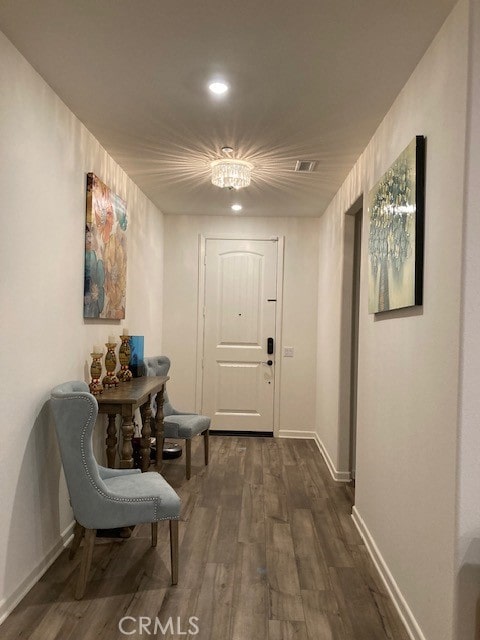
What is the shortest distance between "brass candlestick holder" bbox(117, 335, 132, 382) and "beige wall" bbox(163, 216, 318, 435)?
6.02ft

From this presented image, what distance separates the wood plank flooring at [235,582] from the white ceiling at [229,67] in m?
2.46

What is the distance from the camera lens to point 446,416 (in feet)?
5.65

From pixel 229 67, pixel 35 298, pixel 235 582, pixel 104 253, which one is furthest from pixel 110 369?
pixel 229 67

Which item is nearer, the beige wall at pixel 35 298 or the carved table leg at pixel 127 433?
the beige wall at pixel 35 298

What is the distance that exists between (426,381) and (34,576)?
2043mm

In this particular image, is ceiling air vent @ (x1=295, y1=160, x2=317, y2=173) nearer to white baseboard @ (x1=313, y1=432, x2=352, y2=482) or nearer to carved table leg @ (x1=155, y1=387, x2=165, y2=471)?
carved table leg @ (x1=155, y1=387, x2=165, y2=471)

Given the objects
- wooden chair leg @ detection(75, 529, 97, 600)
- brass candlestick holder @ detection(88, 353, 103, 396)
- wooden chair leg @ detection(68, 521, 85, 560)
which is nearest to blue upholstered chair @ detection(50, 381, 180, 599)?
wooden chair leg @ detection(75, 529, 97, 600)

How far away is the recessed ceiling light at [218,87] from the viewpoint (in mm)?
2373

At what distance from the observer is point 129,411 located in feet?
9.10

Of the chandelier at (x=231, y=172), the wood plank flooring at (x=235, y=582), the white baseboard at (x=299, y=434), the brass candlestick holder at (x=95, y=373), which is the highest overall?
the chandelier at (x=231, y=172)

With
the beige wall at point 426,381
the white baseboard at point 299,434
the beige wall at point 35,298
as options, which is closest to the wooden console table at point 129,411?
the beige wall at point 35,298

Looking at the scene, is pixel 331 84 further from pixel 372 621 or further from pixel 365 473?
pixel 372 621

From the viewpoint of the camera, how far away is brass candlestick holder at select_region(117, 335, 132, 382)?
11.6 feet

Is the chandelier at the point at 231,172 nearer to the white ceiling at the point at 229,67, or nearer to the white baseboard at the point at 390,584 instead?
the white ceiling at the point at 229,67
